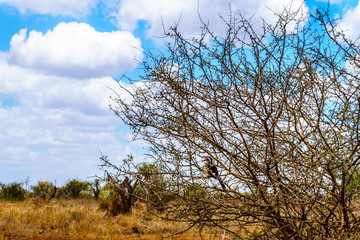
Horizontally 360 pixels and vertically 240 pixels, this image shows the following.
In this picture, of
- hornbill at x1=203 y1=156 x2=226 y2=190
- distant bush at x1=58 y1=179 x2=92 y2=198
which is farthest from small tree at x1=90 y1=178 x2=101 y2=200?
hornbill at x1=203 y1=156 x2=226 y2=190

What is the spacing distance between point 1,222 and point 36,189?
1459cm

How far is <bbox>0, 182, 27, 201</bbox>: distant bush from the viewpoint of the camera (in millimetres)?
17964

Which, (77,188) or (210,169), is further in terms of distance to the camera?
(77,188)

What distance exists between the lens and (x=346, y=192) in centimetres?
406

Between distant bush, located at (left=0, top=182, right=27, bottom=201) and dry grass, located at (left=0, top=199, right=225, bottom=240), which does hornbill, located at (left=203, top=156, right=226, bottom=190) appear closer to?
dry grass, located at (left=0, top=199, right=225, bottom=240)

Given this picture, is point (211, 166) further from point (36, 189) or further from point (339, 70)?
point (36, 189)

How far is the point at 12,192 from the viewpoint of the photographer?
18797mm

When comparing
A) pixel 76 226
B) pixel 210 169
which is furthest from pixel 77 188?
pixel 210 169

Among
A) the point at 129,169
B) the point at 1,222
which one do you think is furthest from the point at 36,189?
the point at 129,169

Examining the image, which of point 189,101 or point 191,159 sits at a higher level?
point 189,101

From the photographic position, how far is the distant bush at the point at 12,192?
17964mm

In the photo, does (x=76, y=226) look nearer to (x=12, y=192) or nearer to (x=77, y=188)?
(x=12, y=192)

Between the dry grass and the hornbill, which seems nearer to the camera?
the hornbill

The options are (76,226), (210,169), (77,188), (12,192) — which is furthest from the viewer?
(77,188)
